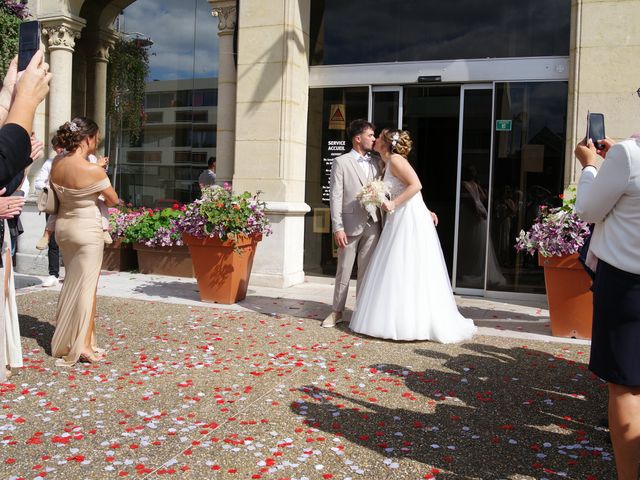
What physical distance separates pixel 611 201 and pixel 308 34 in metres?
7.83

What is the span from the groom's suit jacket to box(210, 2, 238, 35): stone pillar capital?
459 centimetres

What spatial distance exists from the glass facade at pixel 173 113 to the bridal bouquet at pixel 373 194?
18.8 ft

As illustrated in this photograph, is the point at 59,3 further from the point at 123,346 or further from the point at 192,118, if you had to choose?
the point at 123,346

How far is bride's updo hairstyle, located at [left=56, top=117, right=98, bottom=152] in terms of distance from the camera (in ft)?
17.2

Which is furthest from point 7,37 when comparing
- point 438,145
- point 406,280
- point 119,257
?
point 406,280

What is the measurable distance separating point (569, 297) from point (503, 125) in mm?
3127

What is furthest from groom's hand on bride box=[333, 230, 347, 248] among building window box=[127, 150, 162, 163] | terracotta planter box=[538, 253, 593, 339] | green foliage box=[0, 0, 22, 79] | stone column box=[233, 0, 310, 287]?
building window box=[127, 150, 162, 163]

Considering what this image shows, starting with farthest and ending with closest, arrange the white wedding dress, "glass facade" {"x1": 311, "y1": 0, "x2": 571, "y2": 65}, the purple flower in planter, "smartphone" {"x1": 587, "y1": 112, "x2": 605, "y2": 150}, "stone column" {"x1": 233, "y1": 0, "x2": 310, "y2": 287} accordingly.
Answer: "stone column" {"x1": 233, "y1": 0, "x2": 310, "y2": 287} → "glass facade" {"x1": 311, "y1": 0, "x2": 571, "y2": 65} → the purple flower in planter → the white wedding dress → "smartphone" {"x1": 587, "y1": 112, "x2": 605, "y2": 150}

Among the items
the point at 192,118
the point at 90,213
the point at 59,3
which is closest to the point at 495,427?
the point at 90,213

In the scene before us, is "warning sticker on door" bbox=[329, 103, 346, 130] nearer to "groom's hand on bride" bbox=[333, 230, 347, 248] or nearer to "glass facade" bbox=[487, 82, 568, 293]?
"glass facade" bbox=[487, 82, 568, 293]

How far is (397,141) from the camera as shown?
648 centimetres

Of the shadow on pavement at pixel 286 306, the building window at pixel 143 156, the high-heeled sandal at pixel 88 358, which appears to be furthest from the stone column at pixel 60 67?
the high-heeled sandal at pixel 88 358

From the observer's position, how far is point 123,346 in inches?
230

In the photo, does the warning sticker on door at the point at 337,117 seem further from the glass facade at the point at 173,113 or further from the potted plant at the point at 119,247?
the potted plant at the point at 119,247
